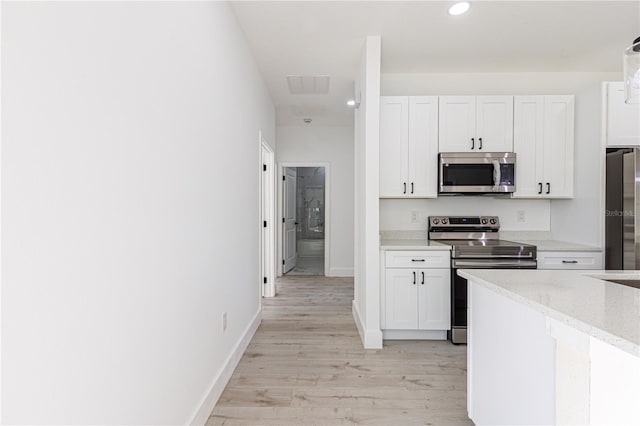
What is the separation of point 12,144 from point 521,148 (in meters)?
3.72

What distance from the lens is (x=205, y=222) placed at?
6.34 feet

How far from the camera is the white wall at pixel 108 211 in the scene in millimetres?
770

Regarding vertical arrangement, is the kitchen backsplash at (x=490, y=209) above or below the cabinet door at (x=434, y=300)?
above

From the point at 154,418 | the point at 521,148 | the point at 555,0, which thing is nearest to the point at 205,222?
the point at 154,418

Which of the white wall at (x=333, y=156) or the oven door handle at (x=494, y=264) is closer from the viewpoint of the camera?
the oven door handle at (x=494, y=264)

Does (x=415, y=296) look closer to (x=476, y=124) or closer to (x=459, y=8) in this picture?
(x=476, y=124)

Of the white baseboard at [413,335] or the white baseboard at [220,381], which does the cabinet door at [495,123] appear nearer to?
the white baseboard at [413,335]

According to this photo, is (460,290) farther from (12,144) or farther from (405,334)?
(12,144)

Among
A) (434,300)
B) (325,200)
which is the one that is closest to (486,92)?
(434,300)

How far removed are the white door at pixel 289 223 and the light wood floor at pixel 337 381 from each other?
258 centimetres

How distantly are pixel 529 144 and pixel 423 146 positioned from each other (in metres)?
1.02

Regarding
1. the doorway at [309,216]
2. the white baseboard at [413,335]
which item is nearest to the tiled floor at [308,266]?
the doorway at [309,216]

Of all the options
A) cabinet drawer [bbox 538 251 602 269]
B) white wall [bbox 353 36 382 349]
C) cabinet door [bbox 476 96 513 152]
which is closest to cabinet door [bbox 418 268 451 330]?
white wall [bbox 353 36 382 349]

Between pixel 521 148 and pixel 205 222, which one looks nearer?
pixel 205 222
